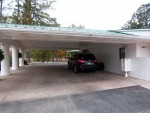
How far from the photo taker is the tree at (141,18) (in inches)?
1671

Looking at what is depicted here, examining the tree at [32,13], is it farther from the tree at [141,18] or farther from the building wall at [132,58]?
the tree at [141,18]

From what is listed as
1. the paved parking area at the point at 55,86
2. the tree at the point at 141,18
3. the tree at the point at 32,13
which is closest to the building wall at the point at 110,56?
the paved parking area at the point at 55,86

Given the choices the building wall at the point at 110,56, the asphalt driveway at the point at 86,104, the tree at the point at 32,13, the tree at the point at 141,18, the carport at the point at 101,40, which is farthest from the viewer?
the tree at the point at 141,18

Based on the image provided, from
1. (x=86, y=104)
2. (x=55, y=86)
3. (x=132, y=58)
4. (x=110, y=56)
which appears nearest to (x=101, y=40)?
(x=132, y=58)

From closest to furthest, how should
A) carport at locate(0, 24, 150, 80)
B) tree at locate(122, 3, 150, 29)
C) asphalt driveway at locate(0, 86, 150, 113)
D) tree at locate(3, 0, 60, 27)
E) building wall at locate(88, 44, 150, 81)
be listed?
1. asphalt driveway at locate(0, 86, 150, 113)
2. carport at locate(0, 24, 150, 80)
3. building wall at locate(88, 44, 150, 81)
4. tree at locate(3, 0, 60, 27)
5. tree at locate(122, 3, 150, 29)

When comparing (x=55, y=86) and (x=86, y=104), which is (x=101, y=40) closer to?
(x=55, y=86)

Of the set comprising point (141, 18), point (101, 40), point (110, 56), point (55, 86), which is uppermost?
point (141, 18)

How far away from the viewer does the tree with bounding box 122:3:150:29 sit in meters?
42.4

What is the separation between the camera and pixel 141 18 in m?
43.3

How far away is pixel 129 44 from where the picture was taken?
11906mm

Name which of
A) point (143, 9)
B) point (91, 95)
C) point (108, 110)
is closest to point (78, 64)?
point (91, 95)

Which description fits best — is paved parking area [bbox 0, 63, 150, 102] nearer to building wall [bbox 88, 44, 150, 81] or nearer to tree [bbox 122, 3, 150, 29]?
building wall [bbox 88, 44, 150, 81]

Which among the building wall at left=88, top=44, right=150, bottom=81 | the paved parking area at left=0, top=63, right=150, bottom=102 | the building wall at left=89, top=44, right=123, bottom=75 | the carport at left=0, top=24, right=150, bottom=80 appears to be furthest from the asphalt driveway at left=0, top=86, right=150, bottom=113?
the building wall at left=89, top=44, right=123, bottom=75

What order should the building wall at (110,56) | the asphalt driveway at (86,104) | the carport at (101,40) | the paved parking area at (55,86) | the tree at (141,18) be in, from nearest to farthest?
the asphalt driveway at (86,104), the paved parking area at (55,86), the carport at (101,40), the building wall at (110,56), the tree at (141,18)
